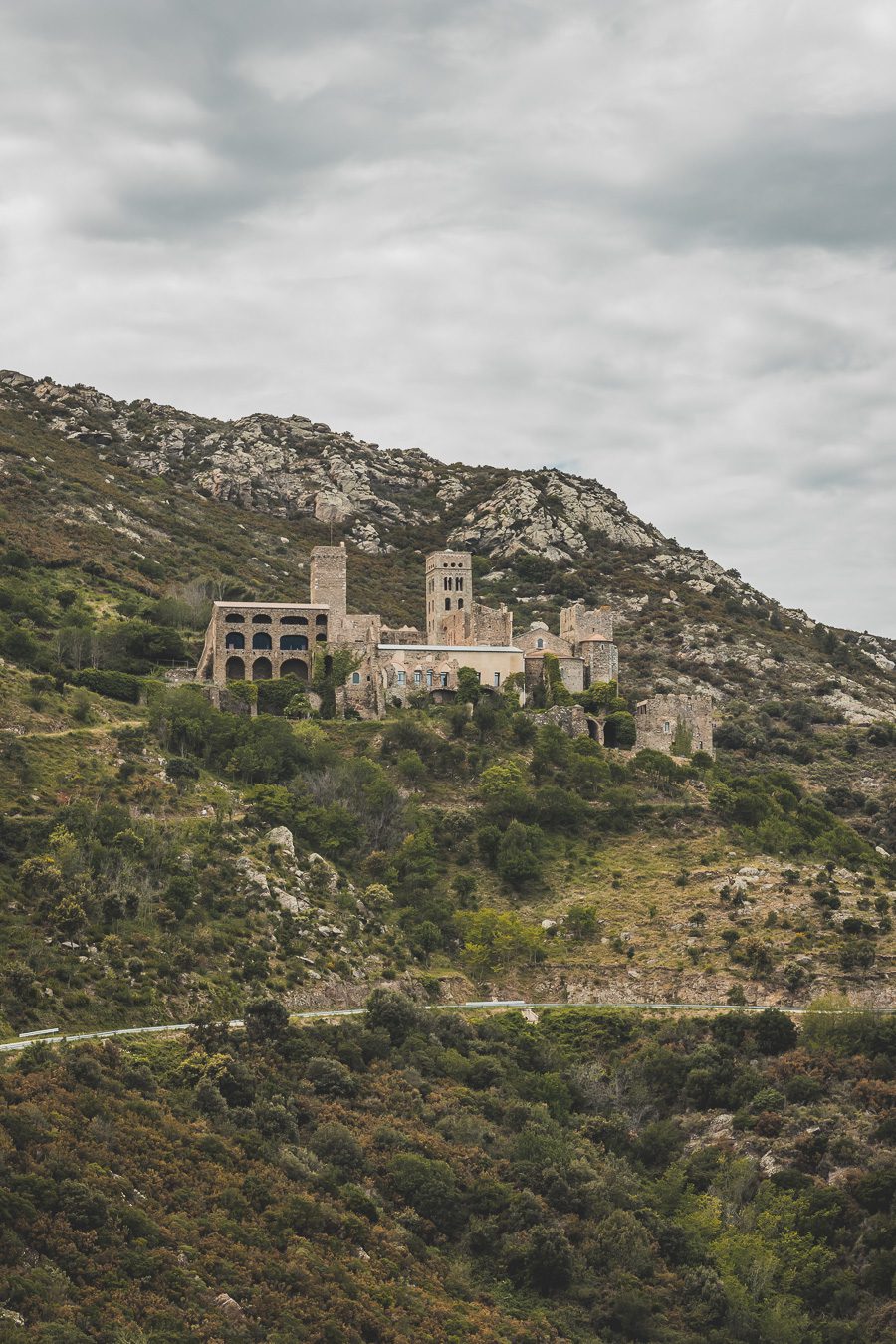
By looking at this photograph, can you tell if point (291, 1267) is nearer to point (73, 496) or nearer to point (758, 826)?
point (758, 826)

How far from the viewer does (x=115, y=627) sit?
88.6m

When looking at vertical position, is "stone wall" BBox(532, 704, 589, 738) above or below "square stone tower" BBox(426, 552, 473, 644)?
below

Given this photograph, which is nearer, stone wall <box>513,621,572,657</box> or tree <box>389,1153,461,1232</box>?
tree <box>389,1153,461,1232</box>

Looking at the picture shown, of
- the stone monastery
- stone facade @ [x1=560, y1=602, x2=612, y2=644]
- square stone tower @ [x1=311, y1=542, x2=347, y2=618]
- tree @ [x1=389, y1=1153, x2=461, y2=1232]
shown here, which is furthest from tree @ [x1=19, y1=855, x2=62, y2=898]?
stone facade @ [x1=560, y1=602, x2=612, y2=644]

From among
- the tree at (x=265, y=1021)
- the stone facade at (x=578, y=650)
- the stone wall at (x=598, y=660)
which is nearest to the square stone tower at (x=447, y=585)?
the stone facade at (x=578, y=650)

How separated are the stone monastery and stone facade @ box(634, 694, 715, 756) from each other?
53 mm

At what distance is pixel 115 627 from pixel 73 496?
117 feet

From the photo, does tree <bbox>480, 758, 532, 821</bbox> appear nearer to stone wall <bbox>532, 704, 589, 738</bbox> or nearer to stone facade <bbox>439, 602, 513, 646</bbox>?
stone wall <bbox>532, 704, 589, 738</bbox>

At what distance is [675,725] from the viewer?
278 feet

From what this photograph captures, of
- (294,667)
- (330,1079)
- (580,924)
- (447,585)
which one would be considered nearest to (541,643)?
(447,585)

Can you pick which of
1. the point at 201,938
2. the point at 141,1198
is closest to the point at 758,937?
the point at 201,938

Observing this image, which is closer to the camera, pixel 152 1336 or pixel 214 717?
pixel 152 1336

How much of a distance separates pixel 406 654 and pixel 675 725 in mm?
14948

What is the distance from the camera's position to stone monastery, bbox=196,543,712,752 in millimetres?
84625
